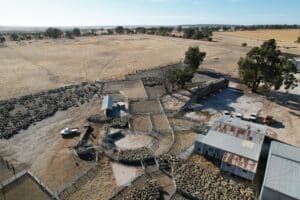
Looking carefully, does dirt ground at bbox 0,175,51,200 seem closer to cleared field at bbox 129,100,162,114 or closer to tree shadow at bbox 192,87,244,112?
cleared field at bbox 129,100,162,114

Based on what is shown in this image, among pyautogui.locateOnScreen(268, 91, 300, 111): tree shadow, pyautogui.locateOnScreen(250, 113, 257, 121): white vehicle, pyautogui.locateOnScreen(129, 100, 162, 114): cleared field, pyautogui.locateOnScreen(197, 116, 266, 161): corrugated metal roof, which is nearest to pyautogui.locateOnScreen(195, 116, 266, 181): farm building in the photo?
pyautogui.locateOnScreen(197, 116, 266, 161): corrugated metal roof

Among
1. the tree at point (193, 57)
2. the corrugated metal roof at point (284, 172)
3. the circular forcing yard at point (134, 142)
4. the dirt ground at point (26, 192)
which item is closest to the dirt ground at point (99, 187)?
the dirt ground at point (26, 192)

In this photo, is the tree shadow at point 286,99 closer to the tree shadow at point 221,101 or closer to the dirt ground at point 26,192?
the tree shadow at point 221,101

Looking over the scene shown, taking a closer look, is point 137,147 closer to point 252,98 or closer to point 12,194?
point 12,194

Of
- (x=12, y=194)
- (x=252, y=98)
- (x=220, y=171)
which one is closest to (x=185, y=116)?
(x=220, y=171)

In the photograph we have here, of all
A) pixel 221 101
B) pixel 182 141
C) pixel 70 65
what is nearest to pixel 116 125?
pixel 182 141

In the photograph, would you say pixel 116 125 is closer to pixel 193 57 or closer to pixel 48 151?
pixel 48 151

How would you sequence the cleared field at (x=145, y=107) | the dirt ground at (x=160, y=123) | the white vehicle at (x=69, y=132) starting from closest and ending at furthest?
the white vehicle at (x=69, y=132), the dirt ground at (x=160, y=123), the cleared field at (x=145, y=107)
